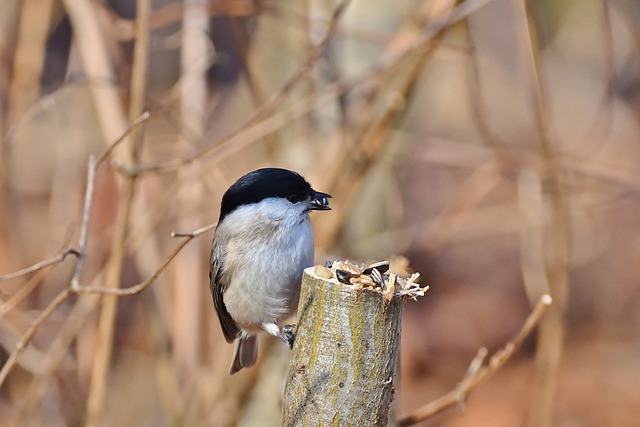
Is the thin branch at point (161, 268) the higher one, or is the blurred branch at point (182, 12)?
the blurred branch at point (182, 12)

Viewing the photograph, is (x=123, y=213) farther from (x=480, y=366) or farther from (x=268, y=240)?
(x=480, y=366)

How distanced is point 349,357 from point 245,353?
59.5 inches

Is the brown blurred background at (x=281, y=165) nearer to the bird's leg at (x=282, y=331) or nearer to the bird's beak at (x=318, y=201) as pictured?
the bird's beak at (x=318, y=201)

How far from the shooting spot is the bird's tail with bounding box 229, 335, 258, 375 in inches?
111

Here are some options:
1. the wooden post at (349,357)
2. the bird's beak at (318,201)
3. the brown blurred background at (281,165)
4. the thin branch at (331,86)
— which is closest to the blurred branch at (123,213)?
the brown blurred background at (281,165)

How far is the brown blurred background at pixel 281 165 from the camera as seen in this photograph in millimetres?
3008

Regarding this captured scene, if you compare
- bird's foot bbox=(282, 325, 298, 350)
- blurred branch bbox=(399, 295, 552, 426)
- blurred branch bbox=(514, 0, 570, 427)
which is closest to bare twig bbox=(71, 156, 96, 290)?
bird's foot bbox=(282, 325, 298, 350)

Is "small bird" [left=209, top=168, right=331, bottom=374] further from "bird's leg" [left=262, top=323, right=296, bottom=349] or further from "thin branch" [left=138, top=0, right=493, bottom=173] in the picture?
"thin branch" [left=138, top=0, right=493, bottom=173]

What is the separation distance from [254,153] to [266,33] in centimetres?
61

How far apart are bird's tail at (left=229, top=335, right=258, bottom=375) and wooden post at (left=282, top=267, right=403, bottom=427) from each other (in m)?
1.38

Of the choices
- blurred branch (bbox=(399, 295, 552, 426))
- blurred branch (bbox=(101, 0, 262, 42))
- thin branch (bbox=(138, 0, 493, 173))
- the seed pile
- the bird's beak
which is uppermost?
blurred branch (bbox=(101, 0, 262, 42))

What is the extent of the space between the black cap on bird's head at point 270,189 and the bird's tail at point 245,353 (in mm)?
754

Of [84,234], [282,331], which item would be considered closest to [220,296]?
[282,331]

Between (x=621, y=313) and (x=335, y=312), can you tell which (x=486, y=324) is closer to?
(x=621, y=313)
